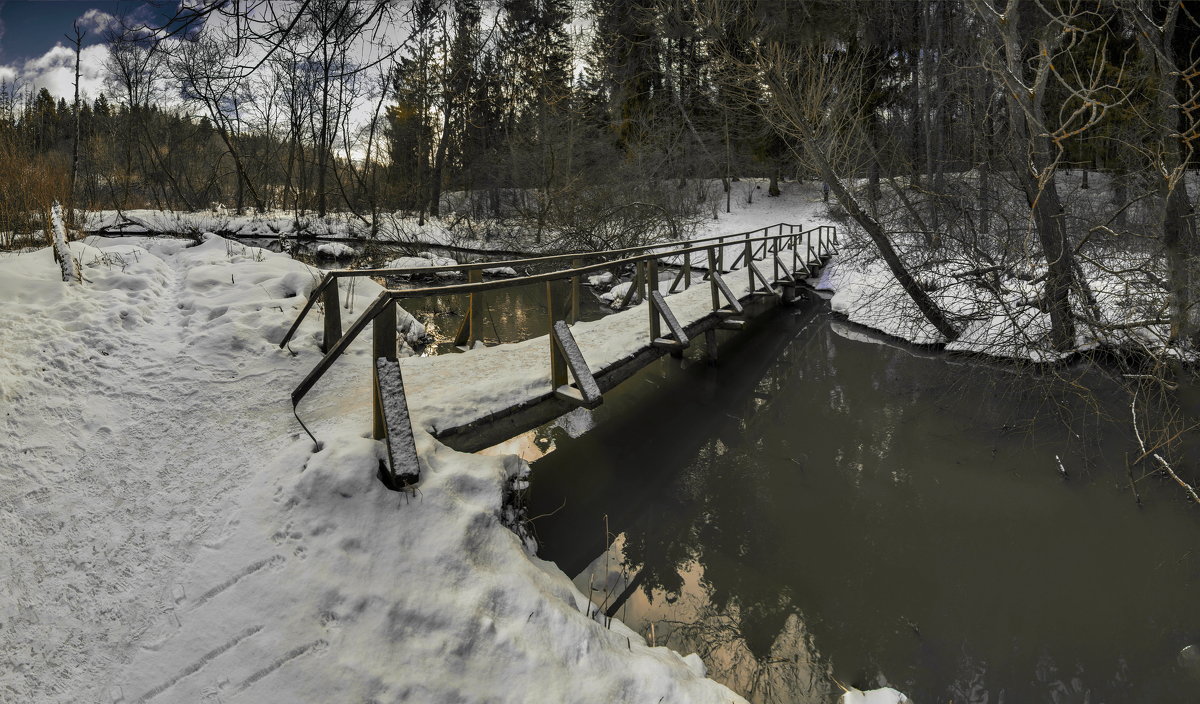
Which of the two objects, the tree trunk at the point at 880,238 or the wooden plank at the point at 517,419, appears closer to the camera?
the wooden plank at the point at 517,419

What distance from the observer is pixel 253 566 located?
2.83 meters

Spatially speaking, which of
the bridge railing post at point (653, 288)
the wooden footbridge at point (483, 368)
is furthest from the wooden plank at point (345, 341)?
the bridge railing post at point (653, 288)

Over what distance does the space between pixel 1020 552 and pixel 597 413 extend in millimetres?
4397

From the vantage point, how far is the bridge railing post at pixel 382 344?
347cm

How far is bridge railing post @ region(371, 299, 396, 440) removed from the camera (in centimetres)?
347

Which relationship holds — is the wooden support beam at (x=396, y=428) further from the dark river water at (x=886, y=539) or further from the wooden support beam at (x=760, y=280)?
the wooden support beam at (x=760, y=280)

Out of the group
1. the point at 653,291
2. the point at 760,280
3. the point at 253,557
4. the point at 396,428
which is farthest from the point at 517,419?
the point at 760,280

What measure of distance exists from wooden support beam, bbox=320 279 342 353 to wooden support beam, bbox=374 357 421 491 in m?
1.86

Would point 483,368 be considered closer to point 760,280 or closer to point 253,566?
point 253,566

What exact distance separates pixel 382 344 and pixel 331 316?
74.2 inches

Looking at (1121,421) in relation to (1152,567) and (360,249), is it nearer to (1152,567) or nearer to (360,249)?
(1152,567)

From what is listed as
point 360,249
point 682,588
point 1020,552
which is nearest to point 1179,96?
point 1020,552

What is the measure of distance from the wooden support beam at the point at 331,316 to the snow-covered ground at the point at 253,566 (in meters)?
0.74

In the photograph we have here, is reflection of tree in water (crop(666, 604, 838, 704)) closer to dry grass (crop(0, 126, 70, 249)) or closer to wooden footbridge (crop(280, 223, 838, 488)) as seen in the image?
wooden footbridge (crop(280, 223, 838, 488))
